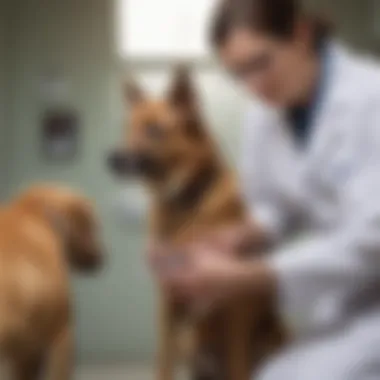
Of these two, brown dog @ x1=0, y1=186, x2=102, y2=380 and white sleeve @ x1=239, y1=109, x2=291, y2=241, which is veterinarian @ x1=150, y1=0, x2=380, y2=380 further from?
brown dog @ x1=0, y1=186, x2=102, y2=380

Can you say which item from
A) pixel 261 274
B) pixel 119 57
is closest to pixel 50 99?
pixel 119 57

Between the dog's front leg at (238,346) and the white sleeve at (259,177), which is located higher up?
the white sleeve at (259,177)

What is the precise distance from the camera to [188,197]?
0.79 meters

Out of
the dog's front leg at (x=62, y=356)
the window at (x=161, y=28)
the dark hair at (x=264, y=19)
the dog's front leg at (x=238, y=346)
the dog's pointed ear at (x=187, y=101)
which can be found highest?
the window at (x=161, y=28)

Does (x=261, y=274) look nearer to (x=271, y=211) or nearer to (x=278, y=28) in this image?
(x=271, y=211)

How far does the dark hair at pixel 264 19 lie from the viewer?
2.52 ft

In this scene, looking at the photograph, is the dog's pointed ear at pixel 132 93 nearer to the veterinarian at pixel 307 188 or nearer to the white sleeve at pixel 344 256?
the veterinarian at pixel 307 188

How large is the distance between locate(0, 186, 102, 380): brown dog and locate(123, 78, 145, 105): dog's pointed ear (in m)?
0.11

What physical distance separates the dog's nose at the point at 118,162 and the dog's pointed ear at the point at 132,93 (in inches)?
2.1

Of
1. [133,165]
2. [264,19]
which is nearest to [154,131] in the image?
[133,165]

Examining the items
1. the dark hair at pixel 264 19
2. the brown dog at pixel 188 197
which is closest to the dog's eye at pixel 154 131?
the brown dog at pixel 188 197

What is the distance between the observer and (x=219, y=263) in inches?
29.6

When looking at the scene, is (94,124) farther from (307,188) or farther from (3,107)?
(307,188)

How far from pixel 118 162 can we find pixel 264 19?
201mm
